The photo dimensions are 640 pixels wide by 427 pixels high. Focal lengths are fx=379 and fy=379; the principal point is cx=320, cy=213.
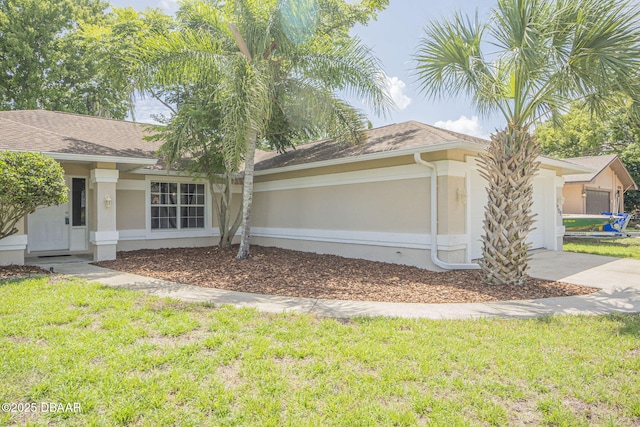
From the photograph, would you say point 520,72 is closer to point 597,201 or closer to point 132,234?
point 132,234

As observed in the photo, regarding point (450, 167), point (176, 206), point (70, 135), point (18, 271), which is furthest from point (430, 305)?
point (70, 135)

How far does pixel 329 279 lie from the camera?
310 inches

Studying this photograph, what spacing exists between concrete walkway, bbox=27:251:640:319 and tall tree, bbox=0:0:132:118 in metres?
16.2

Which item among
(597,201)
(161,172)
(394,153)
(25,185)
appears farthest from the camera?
(597,201)

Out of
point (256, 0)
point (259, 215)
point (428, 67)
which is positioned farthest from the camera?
point (259, 215)

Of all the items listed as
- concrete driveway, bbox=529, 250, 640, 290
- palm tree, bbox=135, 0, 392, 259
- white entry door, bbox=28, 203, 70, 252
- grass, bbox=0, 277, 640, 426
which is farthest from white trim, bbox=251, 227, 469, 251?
white entry door, bbox=28, 203, 70, 252

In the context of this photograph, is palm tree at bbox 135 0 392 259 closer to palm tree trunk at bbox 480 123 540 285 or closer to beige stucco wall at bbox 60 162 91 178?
palm tree trunk at bbox 480 123 540 285

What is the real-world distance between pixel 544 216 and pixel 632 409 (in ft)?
37.0

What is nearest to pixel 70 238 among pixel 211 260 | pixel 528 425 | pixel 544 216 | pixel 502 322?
pixel 211 260

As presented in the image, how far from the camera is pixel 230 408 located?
2.94m

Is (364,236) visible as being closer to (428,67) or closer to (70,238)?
(428,67)

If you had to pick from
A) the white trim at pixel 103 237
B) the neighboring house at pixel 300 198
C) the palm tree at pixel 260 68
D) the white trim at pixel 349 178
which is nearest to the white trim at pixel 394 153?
the neighboring house at pixel 300 198

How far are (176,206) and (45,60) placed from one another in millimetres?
16012

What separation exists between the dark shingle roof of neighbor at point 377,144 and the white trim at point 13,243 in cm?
704
